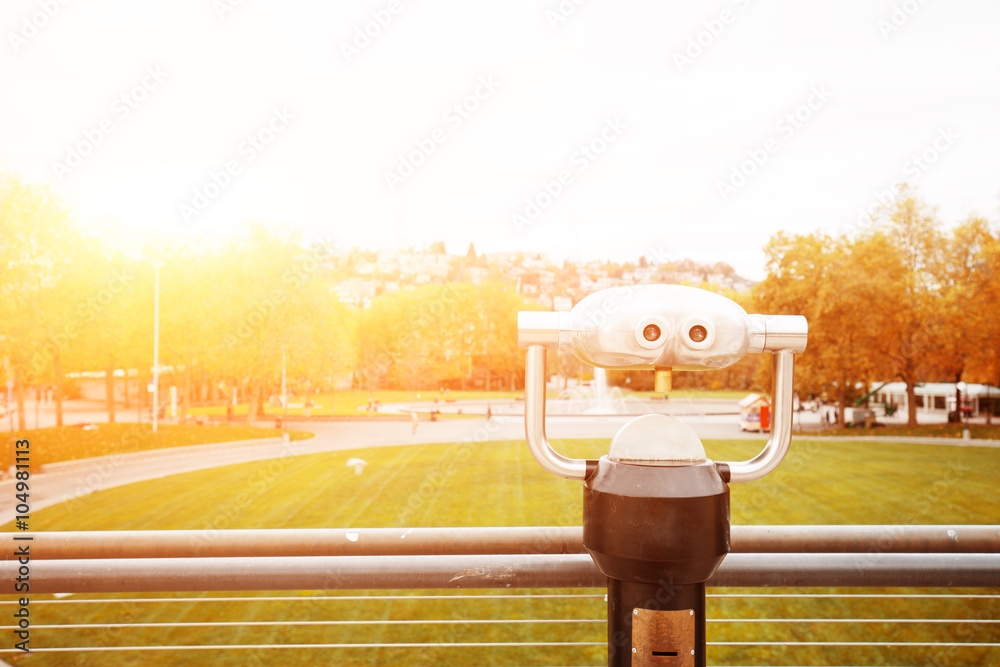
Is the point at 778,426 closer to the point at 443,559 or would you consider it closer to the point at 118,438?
the point at 443,559

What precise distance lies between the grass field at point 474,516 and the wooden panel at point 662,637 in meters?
3.87

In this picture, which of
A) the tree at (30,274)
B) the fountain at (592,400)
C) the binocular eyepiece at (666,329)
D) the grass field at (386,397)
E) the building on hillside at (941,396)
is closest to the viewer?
the binocular eyepiece at (666,329)

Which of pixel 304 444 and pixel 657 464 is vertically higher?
pixel 657 464

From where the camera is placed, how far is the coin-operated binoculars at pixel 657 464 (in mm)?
996

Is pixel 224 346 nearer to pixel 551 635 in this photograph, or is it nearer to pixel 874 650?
pixel 551 635

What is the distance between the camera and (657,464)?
1.04 m

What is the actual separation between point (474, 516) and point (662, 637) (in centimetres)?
1167

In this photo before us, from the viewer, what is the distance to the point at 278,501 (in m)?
13.5

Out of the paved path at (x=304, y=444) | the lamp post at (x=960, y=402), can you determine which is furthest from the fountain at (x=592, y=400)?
the lamp post at (x=960, y=402)

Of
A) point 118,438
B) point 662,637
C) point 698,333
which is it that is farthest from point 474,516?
point 118,438

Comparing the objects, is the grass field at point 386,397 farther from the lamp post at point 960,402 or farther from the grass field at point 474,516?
the grass field at point 474,516

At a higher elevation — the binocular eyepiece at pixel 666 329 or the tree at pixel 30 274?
the tree at pixel 30 274

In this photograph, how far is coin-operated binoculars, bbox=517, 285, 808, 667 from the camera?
996 mm

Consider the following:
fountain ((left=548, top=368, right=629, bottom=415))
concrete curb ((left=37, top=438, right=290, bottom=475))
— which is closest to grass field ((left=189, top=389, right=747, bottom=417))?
fountain ((left=548, top=368, right=629, bottom=415))
